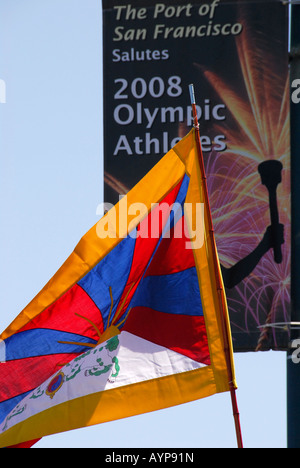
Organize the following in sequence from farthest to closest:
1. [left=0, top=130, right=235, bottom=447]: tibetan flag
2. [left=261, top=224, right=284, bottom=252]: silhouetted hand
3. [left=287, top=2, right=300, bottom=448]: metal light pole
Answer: [left=261, top=224, right=284, bottom=252]: silhouetted hand
[left=287, top=2, right=300, bottom=448]: metal light pole
[left=0, top=130, right=235, bottom=447]: tibetan flag

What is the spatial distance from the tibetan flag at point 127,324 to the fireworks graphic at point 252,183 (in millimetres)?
3714

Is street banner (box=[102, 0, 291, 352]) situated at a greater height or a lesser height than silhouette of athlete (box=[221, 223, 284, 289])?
greater

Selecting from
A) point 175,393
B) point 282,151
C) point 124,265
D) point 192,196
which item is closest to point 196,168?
point 192,196

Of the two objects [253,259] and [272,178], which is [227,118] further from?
[253,259]

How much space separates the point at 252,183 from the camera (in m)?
17.1

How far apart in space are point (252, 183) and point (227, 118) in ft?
2.78

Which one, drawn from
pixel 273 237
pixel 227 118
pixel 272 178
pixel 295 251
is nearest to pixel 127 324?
pixel 273 237

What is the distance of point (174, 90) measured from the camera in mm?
17500

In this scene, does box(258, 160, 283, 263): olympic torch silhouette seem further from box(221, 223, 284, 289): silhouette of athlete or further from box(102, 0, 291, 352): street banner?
box(221, 223, 284, 289): silhouette of athlete

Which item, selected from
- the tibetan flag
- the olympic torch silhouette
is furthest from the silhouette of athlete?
the tibetan flag

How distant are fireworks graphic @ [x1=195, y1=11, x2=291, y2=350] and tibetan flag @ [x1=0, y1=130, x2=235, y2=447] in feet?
12.2

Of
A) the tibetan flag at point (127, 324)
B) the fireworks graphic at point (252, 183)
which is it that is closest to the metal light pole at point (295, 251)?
the fireworks graphic at point (252, 183)

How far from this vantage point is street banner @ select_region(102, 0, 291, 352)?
1681cm
